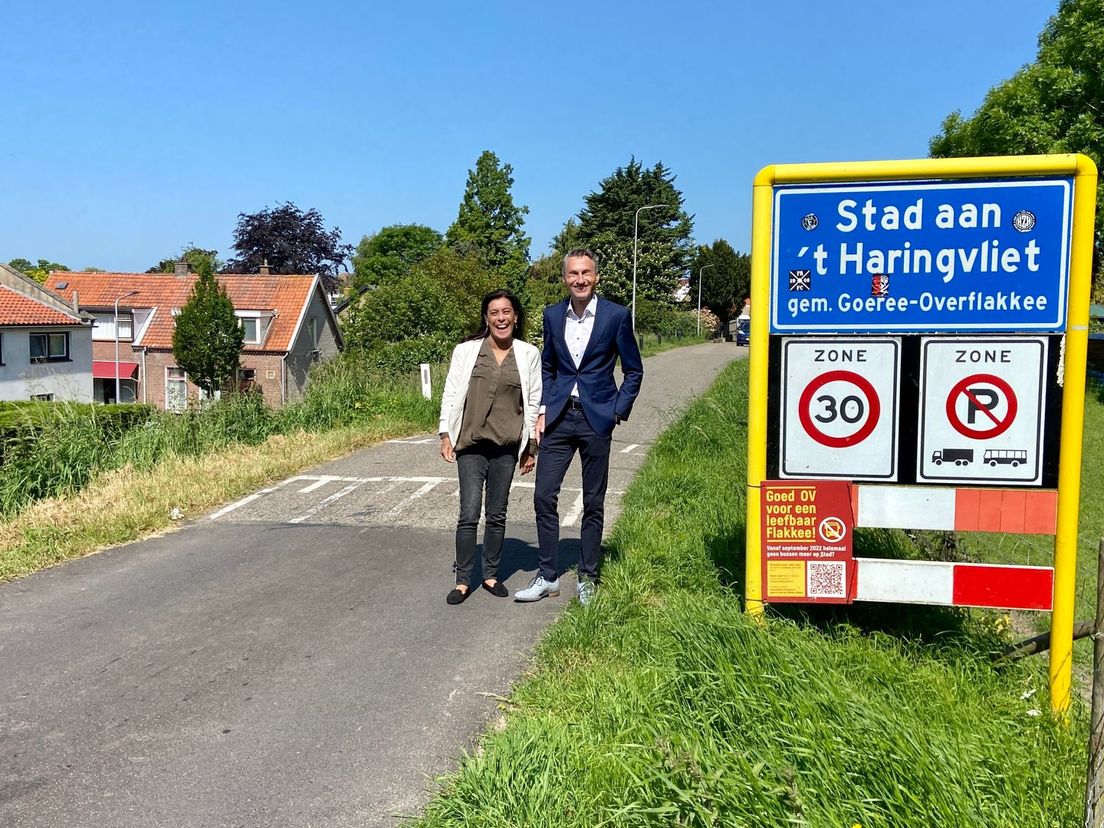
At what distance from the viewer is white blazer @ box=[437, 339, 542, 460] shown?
17.9ft

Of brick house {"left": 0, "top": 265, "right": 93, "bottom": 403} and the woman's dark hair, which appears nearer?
the woman's dark hair

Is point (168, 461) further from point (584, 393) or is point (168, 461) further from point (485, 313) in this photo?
point (584, 393)

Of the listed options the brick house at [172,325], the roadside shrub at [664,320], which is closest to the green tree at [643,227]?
the roadside shrub at [664,320]

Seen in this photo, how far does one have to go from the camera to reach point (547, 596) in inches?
221

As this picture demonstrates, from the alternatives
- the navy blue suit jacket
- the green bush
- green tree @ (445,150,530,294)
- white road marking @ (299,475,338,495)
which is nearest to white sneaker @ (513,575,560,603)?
the navy blue suit jacket

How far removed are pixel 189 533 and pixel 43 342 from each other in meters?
46.5

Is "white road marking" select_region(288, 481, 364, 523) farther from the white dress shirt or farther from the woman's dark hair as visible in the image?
the white dress shirt

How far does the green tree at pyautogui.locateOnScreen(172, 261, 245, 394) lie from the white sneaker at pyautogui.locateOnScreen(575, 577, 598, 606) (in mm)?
43823

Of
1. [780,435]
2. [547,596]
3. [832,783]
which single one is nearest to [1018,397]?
[780,435]

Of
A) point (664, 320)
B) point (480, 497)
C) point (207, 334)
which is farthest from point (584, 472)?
point (664, 320)

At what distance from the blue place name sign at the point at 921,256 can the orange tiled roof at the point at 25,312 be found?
4852 centimetres

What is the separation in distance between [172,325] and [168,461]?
159 ft

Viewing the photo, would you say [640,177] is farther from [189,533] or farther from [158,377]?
[189,533]

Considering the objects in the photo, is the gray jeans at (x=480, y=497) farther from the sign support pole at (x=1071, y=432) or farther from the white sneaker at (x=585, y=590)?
the sign support pole at (x=1071, y=432)
